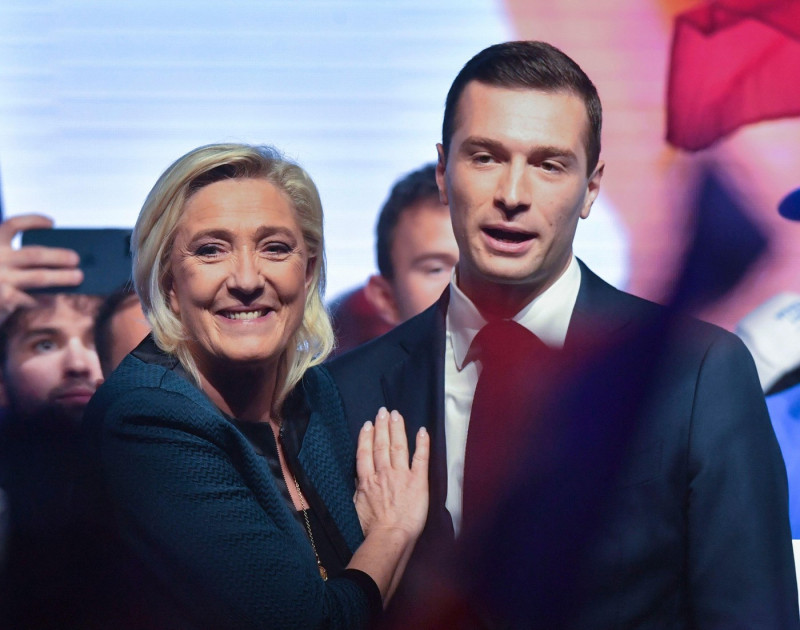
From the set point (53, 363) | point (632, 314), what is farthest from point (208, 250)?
point (53, 363)

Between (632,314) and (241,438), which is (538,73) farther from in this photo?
(241,438)

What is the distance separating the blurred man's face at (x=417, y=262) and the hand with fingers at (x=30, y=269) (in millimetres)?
777

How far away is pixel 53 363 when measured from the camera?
7.74ft

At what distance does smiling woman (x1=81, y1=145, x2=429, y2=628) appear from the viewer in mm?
1484

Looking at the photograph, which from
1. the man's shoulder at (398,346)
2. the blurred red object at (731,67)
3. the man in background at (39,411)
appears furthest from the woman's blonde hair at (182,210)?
the blurred red object at (731,67)

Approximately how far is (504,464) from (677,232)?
1.07 m

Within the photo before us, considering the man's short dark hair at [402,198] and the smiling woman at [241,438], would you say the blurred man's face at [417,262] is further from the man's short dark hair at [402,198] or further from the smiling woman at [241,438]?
the smiling woman at [241,438]

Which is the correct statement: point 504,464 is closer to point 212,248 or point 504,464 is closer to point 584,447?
point 584,447

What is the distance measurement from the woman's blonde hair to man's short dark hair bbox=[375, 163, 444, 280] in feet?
2.00

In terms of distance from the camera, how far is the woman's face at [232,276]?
1.63 m

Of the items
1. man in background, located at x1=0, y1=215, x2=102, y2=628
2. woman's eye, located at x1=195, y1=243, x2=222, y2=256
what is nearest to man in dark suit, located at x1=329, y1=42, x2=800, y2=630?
woman's eye, located at x1=195, y1=243, x2=222, y2=256

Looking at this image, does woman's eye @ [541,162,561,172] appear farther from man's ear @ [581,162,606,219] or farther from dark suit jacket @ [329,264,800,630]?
dark suit jacket @ [329,264,800,630]

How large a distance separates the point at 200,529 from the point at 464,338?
0.62 m

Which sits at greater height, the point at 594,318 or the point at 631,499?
the point at 594,318
